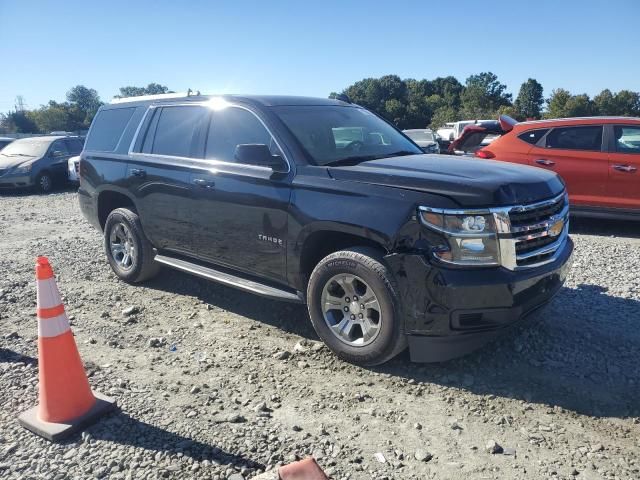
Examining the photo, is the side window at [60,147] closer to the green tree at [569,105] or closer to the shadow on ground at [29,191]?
the shadow on ground at [29,191]

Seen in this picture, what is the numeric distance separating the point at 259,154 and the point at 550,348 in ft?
8.48

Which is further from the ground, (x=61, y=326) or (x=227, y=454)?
(x=61, y=326)

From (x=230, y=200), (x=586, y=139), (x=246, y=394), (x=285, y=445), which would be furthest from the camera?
(x=586, y=139)

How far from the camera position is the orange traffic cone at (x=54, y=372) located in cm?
302

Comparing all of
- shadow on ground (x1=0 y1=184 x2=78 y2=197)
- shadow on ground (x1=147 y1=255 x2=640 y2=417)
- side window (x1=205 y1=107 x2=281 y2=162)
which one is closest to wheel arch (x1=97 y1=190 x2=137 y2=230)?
side window (x1=205 y1=107 x2=281 y2=162)

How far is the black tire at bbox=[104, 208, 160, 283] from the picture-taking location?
538cm

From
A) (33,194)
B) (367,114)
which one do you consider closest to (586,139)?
(367,114)

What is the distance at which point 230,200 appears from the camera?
4.34 meters

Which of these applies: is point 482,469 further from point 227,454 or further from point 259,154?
point 259,154

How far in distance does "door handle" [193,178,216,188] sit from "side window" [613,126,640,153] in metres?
5.98

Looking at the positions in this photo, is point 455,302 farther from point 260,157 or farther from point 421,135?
point 421,135

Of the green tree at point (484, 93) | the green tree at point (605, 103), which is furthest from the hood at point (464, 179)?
the green tree at point (605, 103)

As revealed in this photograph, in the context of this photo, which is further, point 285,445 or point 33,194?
point 33,194

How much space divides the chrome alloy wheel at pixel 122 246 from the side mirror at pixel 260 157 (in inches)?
82.8
